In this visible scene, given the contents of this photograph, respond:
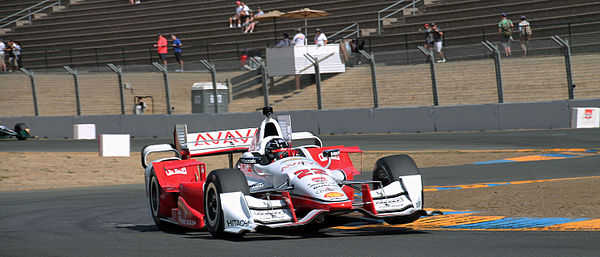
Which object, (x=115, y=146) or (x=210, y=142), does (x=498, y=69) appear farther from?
(x=210, y=142)

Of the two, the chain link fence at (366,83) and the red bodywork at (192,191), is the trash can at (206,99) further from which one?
the red bodywork at (192,191)

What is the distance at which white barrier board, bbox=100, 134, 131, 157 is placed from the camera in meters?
19.8

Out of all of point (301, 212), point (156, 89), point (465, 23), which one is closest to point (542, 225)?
point (301, 212)

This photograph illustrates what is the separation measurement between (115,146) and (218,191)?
12.8m

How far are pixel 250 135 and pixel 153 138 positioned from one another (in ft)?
52.3

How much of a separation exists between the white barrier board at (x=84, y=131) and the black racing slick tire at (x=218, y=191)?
19.4 metres

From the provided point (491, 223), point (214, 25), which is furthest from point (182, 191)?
point (214, 25)

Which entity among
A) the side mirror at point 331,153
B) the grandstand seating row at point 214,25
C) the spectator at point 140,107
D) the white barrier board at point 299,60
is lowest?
the side mirror at point 331,153

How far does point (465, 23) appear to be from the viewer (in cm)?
3102

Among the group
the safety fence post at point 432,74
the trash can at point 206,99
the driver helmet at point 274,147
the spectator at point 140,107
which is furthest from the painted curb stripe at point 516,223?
the spectator at point 140,107

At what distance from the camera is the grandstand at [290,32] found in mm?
22547

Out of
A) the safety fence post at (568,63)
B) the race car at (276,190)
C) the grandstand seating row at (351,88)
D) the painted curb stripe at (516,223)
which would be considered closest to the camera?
the race car at (276,190)

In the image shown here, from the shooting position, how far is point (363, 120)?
23422 mm

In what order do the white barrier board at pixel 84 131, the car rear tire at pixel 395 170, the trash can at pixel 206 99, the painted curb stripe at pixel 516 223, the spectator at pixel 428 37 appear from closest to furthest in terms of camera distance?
the painted curb stripe at pixel 516 223 → the car rear tire at pixel 395 170 → the trash can at pixel 206 99 → the white barrier board at pixel 84 131 → the spectator at pixel 428 37
